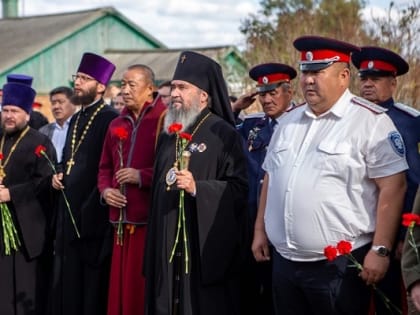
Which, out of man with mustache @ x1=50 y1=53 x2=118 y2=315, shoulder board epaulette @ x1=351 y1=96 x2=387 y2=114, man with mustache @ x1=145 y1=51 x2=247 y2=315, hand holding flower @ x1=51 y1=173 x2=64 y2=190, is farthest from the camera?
hand holding flower @ x1=51 y1=173 x2=64 y2=190

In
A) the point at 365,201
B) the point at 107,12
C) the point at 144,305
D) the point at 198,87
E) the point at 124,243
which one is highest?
the point at 107,12

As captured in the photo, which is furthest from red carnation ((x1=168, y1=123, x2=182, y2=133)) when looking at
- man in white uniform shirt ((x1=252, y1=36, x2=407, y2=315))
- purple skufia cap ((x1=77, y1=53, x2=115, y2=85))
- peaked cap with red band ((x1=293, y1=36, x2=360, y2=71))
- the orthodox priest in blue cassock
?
the orthodox priest in blue cassock

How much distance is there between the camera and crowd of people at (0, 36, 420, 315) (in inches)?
192

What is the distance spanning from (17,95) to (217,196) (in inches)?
108

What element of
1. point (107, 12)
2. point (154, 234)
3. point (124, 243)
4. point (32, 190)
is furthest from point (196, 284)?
point (107, 12)

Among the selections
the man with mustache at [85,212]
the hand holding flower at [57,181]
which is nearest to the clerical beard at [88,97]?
the man with mustache at [85,212]

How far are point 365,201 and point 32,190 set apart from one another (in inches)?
147

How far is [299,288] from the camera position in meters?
5.08

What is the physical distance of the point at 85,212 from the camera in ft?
23.4

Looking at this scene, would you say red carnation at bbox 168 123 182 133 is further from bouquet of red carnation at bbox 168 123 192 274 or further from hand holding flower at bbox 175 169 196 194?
hand holding flower at bbox 175 169 196 194

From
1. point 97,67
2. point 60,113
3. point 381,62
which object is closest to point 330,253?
point 381,62

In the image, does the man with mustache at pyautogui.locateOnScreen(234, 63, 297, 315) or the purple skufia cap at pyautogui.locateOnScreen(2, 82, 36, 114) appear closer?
the man with mustache at pyautogui.locateOnScreen(234, 63, 297, 315)

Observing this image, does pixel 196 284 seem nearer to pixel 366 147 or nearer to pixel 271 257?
pixel 271 257

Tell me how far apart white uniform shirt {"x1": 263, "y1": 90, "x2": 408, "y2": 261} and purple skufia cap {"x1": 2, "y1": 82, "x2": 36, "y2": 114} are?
3.54 m
